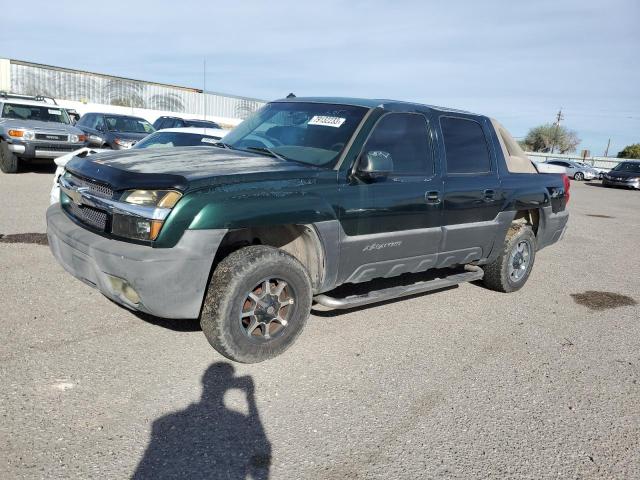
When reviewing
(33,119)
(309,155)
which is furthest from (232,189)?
(33,119)

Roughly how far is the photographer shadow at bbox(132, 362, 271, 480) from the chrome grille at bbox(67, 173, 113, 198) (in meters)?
1.38

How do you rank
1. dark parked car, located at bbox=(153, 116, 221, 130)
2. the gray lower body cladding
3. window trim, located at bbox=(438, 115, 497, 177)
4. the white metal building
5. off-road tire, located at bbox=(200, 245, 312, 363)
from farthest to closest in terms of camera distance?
the white metal building
dark parked car, located at bbox=(153, 116, 221, 130)
the gray lower body cladding
window trim, located at bbox=(438, 115, 497, 177)
off-road tire, located at bbox=(200, 245, 312, 363)

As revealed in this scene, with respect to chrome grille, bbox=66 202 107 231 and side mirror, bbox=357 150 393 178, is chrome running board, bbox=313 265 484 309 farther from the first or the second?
chrome grille, bbox=66 202 107 231

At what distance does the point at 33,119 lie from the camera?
13.1 meters

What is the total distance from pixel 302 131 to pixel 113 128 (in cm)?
1169

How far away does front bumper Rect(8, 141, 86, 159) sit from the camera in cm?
1164

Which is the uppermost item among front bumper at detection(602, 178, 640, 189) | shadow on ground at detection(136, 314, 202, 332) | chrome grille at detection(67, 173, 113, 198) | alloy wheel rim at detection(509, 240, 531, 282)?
chrome grille at detection(67, 173, 113, 198)

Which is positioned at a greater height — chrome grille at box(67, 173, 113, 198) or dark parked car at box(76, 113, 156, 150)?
dark parked car at box(76, 113, 156, 150)

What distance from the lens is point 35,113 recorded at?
13344 mm

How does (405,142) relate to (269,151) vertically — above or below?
above

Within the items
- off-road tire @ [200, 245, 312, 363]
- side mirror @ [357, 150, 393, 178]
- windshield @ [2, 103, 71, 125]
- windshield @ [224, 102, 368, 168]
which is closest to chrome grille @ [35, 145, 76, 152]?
windshield @ [2, 103, 71, 125]

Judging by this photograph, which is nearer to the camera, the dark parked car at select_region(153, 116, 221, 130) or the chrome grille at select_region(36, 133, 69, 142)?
the chrome grille at select_region(36, 133, 69, 142)

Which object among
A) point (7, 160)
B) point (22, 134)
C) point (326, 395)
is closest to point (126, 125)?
point (22, 134)

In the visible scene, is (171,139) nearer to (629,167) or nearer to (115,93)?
(629,167)
